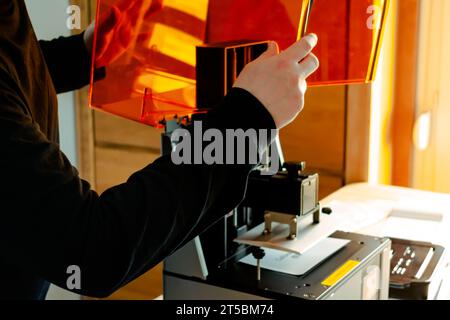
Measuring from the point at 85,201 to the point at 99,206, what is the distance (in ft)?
0.06

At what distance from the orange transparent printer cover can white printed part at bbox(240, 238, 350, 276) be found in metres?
0.30

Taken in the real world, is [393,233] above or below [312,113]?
below

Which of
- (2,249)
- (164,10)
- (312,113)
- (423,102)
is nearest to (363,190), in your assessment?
(312,113)

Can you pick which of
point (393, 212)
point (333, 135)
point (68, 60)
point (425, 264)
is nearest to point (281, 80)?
point (68, 60)

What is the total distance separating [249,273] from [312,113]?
0.95 meters

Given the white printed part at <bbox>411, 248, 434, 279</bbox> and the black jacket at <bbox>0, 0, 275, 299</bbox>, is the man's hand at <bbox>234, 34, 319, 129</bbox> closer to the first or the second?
the black jacket at <bbox>0, 0, 275, 299</bbox>

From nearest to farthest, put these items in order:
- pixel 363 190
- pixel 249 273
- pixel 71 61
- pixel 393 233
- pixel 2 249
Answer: pixel 2 249
pixel 249 273
pixel 71 61
pixel 393 233
pixel 363 190

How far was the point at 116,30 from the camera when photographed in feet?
3.34

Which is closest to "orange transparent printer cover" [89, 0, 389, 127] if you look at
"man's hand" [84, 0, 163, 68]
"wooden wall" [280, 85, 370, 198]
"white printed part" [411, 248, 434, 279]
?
"man's hand" [84, 0, 163, 68]

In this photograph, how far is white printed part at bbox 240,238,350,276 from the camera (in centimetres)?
101

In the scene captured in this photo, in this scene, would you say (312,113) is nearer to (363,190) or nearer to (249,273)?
(363,190)

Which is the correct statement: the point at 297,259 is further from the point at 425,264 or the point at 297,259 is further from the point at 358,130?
the point at 358,130

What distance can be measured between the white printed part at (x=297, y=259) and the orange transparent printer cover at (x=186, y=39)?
30 cm

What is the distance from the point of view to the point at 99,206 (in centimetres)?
66
